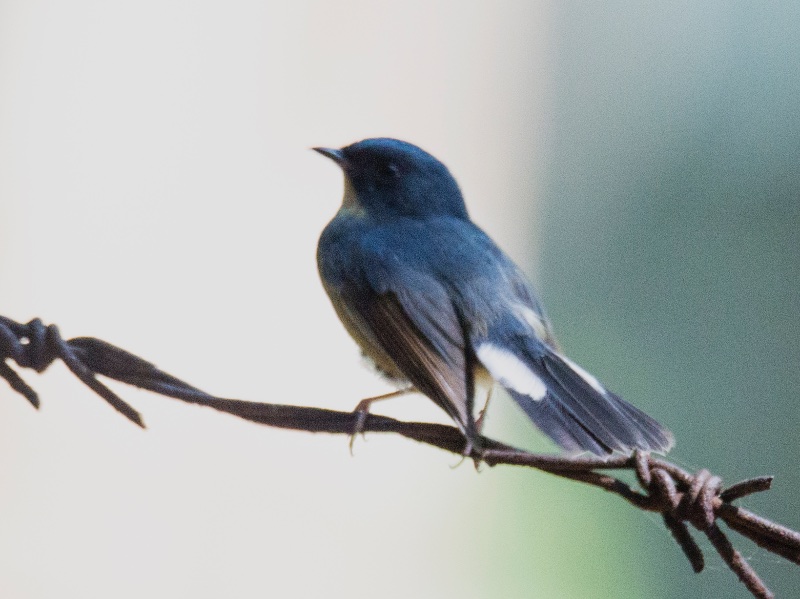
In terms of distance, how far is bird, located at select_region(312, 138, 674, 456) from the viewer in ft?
7.43

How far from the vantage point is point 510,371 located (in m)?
2.52

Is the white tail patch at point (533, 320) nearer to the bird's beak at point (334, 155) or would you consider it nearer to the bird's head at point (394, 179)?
the bird's head at point (394, 179)

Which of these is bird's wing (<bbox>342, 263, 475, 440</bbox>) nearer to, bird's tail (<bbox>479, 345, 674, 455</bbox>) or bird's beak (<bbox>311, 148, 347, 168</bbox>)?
bird's tail (<bbox>479, 345, 674, 455</bbox>)

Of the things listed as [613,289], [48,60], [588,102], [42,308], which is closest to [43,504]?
[42,308]

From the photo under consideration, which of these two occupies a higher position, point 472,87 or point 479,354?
point 472,87

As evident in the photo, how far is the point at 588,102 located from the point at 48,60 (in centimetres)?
533

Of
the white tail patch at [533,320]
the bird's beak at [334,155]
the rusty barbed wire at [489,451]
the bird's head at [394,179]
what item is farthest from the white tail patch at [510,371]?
the bird's beak at [334,155]

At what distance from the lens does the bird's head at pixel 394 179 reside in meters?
3.36

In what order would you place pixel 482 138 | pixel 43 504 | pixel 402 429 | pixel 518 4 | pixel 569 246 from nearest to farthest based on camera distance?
pixel 402 429, pixel 43 504, pixel 569 246, pixel 482 138, pixel 518 4

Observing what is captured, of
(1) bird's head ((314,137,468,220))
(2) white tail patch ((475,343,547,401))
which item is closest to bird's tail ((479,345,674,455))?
(2) white tail patch ((475,343,547,401))

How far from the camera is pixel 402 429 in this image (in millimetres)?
1768

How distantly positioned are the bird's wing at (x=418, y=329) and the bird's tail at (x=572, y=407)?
0.11 meters

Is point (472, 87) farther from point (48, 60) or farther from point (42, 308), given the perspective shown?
point (42, 308)

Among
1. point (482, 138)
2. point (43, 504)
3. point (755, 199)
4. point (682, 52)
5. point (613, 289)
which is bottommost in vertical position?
point (43, 504)
